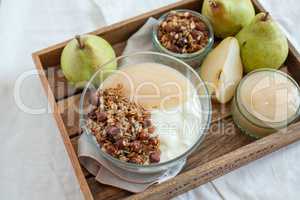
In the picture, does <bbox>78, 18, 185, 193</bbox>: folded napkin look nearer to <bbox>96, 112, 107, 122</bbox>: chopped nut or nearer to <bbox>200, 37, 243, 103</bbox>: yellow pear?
<bbox>96, 112, 107, 122</bbox>: chopped nut

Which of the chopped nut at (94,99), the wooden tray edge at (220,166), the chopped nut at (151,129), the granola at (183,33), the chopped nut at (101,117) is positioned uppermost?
the granola at (183,33)

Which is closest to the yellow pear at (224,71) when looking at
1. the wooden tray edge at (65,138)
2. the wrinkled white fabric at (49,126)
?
the wrinkled white fabric at (49,126)

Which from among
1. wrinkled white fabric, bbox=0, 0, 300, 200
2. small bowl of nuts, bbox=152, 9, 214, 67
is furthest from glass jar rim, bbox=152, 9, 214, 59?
wrinkled white fabric, bbox=0, 0, 300, 200

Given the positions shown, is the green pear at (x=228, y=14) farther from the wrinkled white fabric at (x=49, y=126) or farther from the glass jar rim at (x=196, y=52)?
the wrinkled white fabric at (x=49, y=126)

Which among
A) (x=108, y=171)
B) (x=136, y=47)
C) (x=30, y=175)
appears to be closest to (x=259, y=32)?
(x=136, y=47)

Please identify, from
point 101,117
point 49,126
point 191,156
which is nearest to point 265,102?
point 191,156
